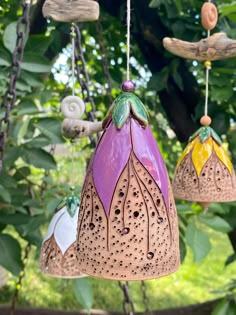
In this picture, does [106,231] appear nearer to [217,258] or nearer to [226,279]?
[226,279]

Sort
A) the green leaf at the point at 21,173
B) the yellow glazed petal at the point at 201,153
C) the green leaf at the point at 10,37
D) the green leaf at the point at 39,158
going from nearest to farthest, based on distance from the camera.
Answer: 1. the yellow glazed petal at the point at 201,153
2. the green leaf at the point at 10,37
3. the green leaf at the point at 39,158
4. the green leaf at the point at 21,173

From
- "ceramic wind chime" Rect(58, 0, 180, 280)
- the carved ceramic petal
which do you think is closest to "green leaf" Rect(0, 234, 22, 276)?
the carved ceramic petal

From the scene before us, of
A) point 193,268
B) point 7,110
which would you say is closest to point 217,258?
point 193,268

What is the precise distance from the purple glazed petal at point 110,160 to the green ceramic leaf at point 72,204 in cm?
21

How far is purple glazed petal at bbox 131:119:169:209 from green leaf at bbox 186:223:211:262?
1.78 feet

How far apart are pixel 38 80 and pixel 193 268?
184 centimetres

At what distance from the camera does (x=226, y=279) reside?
2.55 meters

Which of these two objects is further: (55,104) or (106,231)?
(55,104)

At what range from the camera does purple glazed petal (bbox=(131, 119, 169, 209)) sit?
567 mm

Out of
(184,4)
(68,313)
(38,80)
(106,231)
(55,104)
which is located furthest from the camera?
(55,104)

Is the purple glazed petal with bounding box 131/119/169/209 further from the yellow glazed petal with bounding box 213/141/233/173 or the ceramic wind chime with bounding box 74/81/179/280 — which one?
the yellow glazed petal with bounding box 213/141/233/173

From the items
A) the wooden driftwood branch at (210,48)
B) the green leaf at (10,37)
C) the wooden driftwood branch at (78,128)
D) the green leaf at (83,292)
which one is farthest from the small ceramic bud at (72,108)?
the green leaf at (83,292)

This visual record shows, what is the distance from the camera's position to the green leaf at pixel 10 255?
1.11 metres

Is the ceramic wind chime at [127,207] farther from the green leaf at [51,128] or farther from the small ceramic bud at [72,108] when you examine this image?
the green leaf at [51,128]
